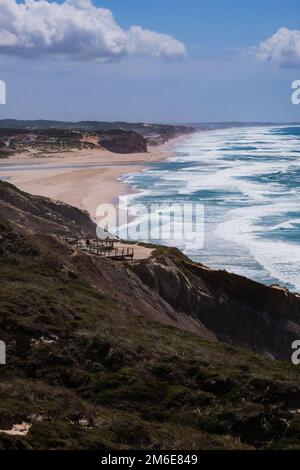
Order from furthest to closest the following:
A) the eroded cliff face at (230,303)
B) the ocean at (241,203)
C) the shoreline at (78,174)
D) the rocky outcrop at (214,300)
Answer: the shoreline at (78,174) → the ocean at (241,203) → the eroded cliff face at (230,303) → the rocky outcrop at (214,300)

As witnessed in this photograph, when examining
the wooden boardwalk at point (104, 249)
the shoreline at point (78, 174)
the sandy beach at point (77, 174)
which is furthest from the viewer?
the sandy beach at point (77, 174)

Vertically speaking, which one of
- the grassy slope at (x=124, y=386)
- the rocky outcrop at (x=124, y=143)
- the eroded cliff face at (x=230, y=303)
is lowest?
the eroded cliff face at (x=230, y=303)

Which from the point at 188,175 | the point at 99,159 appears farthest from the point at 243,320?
the point at 99,159

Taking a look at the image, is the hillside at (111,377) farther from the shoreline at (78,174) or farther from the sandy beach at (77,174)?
the sandy beach at (77,174)

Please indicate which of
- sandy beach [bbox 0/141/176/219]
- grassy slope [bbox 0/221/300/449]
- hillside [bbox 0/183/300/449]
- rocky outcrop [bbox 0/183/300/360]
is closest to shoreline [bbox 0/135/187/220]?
sandy beach [bbox 0/141/176/219]

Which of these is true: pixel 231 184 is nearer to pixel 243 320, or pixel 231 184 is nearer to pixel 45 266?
pixel 243 320

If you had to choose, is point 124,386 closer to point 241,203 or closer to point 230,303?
point 230,303

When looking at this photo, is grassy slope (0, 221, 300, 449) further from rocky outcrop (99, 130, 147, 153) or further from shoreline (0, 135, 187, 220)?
rocky outcrop (99, 130, 147, 153)

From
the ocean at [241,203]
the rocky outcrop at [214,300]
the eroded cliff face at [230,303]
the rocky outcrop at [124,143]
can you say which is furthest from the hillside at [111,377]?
the rocky outcrop at [124,143]
